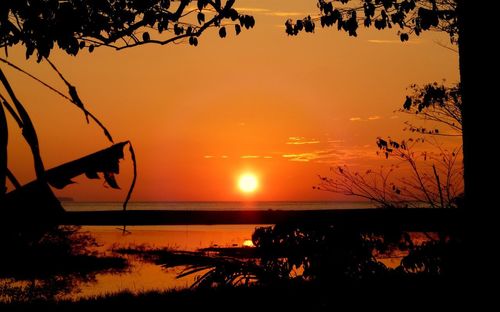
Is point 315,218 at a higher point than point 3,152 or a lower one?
lower

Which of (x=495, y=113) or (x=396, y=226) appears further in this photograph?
(x=396, y=226)

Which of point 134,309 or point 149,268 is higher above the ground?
point 134,309

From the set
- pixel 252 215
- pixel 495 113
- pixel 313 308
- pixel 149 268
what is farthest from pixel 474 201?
pixel 149 268

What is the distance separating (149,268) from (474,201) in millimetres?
13556

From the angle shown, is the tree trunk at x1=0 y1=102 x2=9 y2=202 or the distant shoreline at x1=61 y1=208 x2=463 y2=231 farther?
the distant shoreline at x1=61 y1=208 x2=463 y2=231

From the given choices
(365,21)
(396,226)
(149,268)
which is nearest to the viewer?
(396,226)

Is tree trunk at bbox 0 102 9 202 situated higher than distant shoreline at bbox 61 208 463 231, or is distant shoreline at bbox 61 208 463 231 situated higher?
tree trunk at bbox 0 102 9 202

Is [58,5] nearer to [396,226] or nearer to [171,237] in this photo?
[396,226]

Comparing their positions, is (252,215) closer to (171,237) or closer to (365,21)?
(365,21)

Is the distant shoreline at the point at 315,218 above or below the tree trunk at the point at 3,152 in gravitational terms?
below

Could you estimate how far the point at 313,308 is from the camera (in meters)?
2.78

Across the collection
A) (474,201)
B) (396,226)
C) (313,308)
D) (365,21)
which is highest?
(365,21)

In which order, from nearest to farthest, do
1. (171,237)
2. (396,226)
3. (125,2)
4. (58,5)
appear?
(396,226) → (58,5) → (125,2) → (171,237)

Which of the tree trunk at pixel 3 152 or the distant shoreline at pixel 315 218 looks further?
the distant shoreline at pixel 315 218
